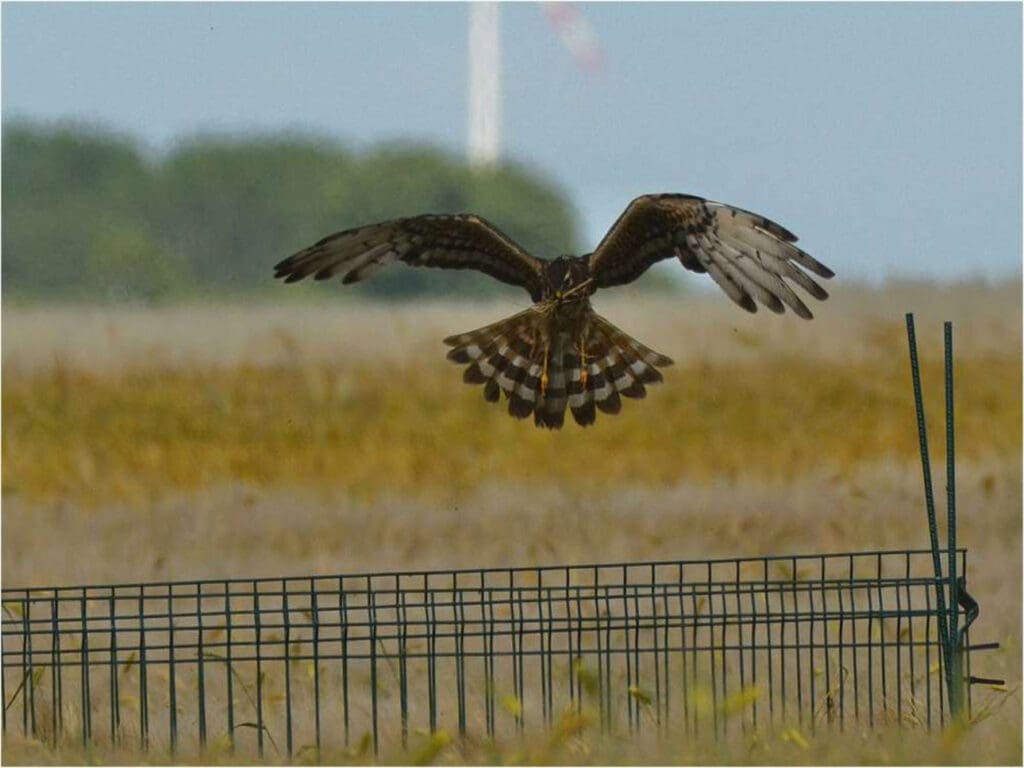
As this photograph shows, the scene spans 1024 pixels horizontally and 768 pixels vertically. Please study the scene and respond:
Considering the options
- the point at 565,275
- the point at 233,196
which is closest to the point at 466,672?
the point at 565,275

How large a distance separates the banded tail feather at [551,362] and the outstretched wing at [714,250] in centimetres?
26

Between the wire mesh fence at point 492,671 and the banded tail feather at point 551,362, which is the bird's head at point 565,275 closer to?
the banded tail feather at point 551,362

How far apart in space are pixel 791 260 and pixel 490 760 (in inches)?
63.0

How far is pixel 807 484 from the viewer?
1022cm

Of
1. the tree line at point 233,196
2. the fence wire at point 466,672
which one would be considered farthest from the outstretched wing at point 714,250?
the tree line at point 233,196

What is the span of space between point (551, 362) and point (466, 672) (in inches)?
44.9

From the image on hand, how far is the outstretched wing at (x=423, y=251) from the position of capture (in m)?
5.81

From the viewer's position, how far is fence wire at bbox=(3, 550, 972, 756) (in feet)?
18.3

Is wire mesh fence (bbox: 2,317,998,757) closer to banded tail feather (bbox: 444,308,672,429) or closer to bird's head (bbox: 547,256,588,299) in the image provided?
banded tail feather (bbox: 444,308,672,429)

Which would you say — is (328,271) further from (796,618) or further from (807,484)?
(807,484)

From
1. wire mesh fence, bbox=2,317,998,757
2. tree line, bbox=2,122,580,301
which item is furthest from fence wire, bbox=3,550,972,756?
tree line, bbox=2,122,580,301

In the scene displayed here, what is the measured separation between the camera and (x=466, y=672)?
22.1 ft

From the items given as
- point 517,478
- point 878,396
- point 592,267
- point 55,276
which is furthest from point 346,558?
point 55,276

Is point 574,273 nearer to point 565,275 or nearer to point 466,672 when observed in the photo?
point 565,275
